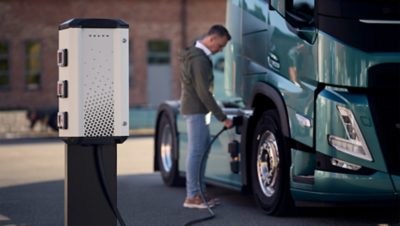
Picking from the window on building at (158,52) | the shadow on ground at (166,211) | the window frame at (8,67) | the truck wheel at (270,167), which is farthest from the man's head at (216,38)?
the window on building at (158,52)

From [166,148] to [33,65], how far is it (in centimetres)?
2736

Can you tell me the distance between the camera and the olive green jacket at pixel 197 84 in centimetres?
981

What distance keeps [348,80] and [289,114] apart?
0.81 metres

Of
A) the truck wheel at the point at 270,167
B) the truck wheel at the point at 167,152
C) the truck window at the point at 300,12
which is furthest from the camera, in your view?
the truck wheel at the point at 167,152

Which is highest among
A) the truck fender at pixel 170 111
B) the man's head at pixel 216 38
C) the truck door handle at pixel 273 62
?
the man's head at pixel 216 38

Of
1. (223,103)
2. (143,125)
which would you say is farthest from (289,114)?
(143,125)

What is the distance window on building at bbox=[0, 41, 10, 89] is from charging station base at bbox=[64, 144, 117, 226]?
32800mm

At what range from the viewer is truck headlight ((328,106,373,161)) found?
8117mm

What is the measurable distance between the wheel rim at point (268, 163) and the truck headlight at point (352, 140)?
1006 mm

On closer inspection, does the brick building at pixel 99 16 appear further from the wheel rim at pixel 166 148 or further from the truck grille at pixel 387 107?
the truck grille at pixel 387 107

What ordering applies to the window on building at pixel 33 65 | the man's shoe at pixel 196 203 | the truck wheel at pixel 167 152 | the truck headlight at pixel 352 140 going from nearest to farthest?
the truck headlight at pixel 352 140 → the man's shoe at pixel 196 203 → the truck wheel at pixel 167 152 → the window on building at pixel 33 65

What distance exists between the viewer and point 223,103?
11.1 metres

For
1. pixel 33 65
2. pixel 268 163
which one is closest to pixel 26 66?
pixel 33 65

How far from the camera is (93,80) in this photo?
21.7 ft
